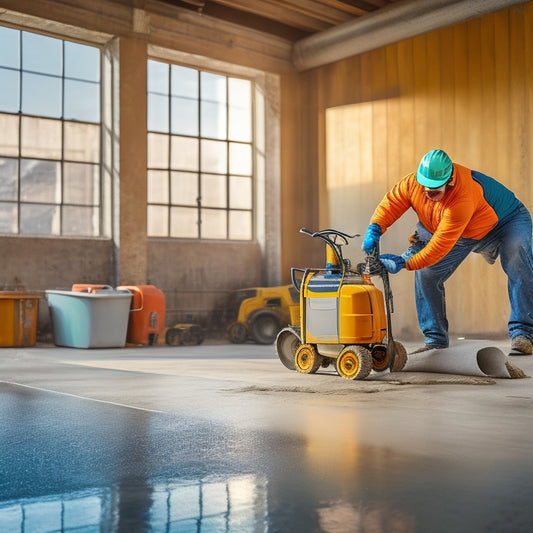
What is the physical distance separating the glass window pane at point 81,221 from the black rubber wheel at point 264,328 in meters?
2.59

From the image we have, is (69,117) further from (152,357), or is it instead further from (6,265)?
(152,357)

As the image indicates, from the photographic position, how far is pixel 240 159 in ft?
42.1

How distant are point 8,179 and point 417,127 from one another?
18.4 feet

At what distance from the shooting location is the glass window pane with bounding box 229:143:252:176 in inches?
502

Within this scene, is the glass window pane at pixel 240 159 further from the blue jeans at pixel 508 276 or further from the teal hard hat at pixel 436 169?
the teal hard hat at pixel 436 169

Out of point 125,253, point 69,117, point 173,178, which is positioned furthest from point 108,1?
point 125,253

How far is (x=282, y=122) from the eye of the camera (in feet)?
42.1

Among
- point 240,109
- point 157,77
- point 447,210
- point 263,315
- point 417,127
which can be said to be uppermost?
point 157,77

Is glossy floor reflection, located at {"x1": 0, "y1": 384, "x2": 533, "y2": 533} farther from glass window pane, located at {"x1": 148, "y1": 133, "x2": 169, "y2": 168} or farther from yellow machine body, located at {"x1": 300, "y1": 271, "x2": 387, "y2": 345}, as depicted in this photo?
glass window pane, located at {"x1": 148, "y1": 133, "x2": 169, "y2": 168}

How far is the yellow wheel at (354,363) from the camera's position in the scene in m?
5.05

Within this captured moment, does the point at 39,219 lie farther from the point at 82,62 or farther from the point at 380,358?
the point at 380,358

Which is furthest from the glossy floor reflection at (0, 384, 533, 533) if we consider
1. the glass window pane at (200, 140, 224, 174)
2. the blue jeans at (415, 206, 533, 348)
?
the glass window pane at (200, 140, 224, 174)

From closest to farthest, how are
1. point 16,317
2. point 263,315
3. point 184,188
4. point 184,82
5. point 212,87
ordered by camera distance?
point 16,317 → point 263,315 → point 184,188 → point 184,82 → point 212,87

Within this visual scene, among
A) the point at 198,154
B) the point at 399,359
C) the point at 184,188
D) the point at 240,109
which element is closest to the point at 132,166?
the point at 184,188
